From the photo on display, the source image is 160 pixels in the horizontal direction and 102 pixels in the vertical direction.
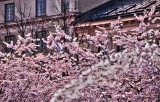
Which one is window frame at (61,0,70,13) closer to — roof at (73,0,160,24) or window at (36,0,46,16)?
roof at (73,0,160,24)

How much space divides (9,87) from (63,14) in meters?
17.8

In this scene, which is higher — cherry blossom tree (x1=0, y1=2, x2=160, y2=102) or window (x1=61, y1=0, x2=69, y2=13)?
window (x1=61, y1=0, x2=69, y2=13)

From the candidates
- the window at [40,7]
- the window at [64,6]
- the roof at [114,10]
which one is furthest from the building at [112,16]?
the window at [40,7]

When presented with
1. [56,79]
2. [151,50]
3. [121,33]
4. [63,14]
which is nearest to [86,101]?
[151,50]

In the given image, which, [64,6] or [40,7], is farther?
[40,7]

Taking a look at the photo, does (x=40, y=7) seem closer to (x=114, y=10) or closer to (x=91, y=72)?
(x=114, y=10)

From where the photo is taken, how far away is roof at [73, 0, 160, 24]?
31448 millimetres

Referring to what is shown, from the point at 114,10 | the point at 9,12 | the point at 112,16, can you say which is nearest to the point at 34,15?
the point at 9,12

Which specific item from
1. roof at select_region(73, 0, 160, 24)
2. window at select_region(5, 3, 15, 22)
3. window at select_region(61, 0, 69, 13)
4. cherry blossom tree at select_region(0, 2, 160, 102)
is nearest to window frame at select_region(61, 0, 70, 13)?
window at select_region(61, 0, 69, 13)

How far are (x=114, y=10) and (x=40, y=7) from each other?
311 inches

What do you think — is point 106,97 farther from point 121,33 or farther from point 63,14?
point 63,14

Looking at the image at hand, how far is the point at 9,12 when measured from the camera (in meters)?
41.1

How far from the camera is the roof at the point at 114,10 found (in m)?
31.4

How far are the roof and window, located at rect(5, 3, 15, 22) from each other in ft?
25.2
